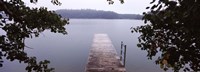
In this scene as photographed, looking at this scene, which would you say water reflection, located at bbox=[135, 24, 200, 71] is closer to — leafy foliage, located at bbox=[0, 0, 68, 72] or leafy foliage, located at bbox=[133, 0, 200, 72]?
leafy foliage, located at bbox=[133, 0, 200, 72]

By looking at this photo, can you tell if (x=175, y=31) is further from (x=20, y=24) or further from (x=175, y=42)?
(x=20, y=24)

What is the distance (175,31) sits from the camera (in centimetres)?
445

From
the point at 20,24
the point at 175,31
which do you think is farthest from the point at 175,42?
the point at 20,24

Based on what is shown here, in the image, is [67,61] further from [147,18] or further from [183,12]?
[183,12]

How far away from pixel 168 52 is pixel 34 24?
2.16 m

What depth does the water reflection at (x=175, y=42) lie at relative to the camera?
13.2 ft

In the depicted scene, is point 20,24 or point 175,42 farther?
point 20,24

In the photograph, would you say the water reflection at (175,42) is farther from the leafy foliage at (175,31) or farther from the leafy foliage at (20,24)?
the leafy foliage at (20,24)

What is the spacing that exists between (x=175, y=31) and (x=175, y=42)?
16cm

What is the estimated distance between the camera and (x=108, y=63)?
1533 centimetres

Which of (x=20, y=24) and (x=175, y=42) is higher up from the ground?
(x=20, y=24)

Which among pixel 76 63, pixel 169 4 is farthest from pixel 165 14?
pixel 76 63

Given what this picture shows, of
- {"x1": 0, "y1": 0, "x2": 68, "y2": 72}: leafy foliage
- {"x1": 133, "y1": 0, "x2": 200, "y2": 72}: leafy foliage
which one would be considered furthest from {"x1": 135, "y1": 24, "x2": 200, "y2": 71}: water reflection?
{"x1": 0, "y1": 0, "x2": 68, "y2": 72}: leafy foliage

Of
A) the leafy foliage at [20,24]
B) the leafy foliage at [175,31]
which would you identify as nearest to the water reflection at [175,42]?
the leafy foliage at [175,31]
